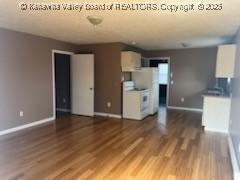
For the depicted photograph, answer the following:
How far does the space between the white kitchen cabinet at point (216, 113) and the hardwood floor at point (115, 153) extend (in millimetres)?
256

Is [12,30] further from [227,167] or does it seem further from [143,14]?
[227,167]

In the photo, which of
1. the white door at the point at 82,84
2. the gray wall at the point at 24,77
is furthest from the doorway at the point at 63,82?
the gray wall at the point at 24,77

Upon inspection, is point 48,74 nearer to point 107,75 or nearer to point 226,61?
point 107,75

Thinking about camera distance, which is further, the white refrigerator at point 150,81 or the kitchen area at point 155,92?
the white refrigerator at point 150,81

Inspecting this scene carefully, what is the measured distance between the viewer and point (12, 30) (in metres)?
4.28

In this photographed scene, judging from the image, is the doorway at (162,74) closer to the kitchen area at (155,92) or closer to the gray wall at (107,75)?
the kitchen area at (155,92)

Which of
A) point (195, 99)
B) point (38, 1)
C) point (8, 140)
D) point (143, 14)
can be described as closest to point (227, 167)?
point (143, 14)

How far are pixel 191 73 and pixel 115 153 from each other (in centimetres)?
500

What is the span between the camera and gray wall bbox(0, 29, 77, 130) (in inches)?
166

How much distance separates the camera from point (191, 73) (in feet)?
23.6

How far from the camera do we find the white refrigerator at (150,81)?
20.9ft

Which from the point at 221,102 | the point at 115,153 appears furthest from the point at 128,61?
the point at 115,153

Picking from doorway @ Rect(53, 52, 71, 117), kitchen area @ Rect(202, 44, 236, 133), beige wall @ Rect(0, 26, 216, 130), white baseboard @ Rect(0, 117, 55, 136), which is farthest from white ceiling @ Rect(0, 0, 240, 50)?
doorway @ Rect(53, 52, 71, 117)

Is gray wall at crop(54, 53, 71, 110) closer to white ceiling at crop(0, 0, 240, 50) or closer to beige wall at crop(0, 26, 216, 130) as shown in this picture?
beige wall at crop(0, 26, 216, 130)
